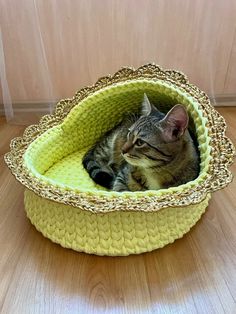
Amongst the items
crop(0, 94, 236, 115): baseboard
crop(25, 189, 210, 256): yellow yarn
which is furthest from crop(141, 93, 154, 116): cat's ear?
crop(0, 94, 236, 115): baseboard

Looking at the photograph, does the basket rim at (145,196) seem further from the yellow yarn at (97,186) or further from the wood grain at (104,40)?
the wood grain at (104,40)

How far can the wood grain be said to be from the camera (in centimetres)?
181

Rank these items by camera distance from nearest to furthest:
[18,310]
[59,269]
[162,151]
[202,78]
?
1. [18,310]
2. [59,269]
3. [162,151]
4. [202,78]

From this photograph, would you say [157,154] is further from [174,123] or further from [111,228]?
[111,228]

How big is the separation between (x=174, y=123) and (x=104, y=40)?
1.10m

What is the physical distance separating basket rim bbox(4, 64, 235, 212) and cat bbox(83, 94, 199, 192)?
0.36 feet

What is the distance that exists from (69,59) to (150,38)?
0.51m

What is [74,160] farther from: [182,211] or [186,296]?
[186,296]

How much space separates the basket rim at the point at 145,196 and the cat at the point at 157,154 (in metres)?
0.11

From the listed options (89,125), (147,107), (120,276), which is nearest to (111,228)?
(120,276)

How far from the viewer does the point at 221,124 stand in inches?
44.4

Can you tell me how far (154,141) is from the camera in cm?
108

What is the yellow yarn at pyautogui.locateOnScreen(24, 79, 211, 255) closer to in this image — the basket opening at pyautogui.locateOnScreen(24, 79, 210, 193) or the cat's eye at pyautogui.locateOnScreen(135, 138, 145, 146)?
the basket opening at pyautogui.locateOnScreen(24, 79, 210, 193)

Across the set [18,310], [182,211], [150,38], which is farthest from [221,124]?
[150,38]
